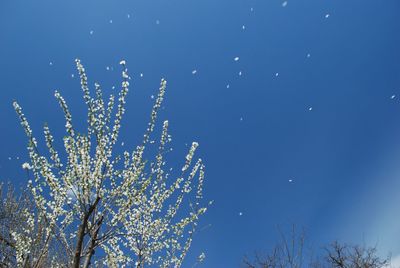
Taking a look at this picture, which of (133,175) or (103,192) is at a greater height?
(133,175)

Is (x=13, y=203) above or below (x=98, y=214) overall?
above

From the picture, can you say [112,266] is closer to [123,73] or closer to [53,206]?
[53,206]

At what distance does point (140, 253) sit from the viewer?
9453 mm

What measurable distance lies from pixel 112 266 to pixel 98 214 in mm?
2605

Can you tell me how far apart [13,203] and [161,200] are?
991 cm

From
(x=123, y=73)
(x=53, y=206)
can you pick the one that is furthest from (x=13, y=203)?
(x=123, y=73)

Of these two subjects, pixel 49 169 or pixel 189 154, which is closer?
pixel 49 169

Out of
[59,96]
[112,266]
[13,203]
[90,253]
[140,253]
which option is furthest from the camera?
[13,203]

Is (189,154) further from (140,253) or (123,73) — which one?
(140,253)

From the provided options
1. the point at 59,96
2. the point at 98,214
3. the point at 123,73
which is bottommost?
the point at 98,214

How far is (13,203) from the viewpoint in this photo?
14.6 metres

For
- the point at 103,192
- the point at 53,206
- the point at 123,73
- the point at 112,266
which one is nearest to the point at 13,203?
the point at 112,266

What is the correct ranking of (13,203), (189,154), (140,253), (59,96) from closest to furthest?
(59,96), (189,154), (140,253), (13,203)

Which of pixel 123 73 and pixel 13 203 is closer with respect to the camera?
pixel 123 73
